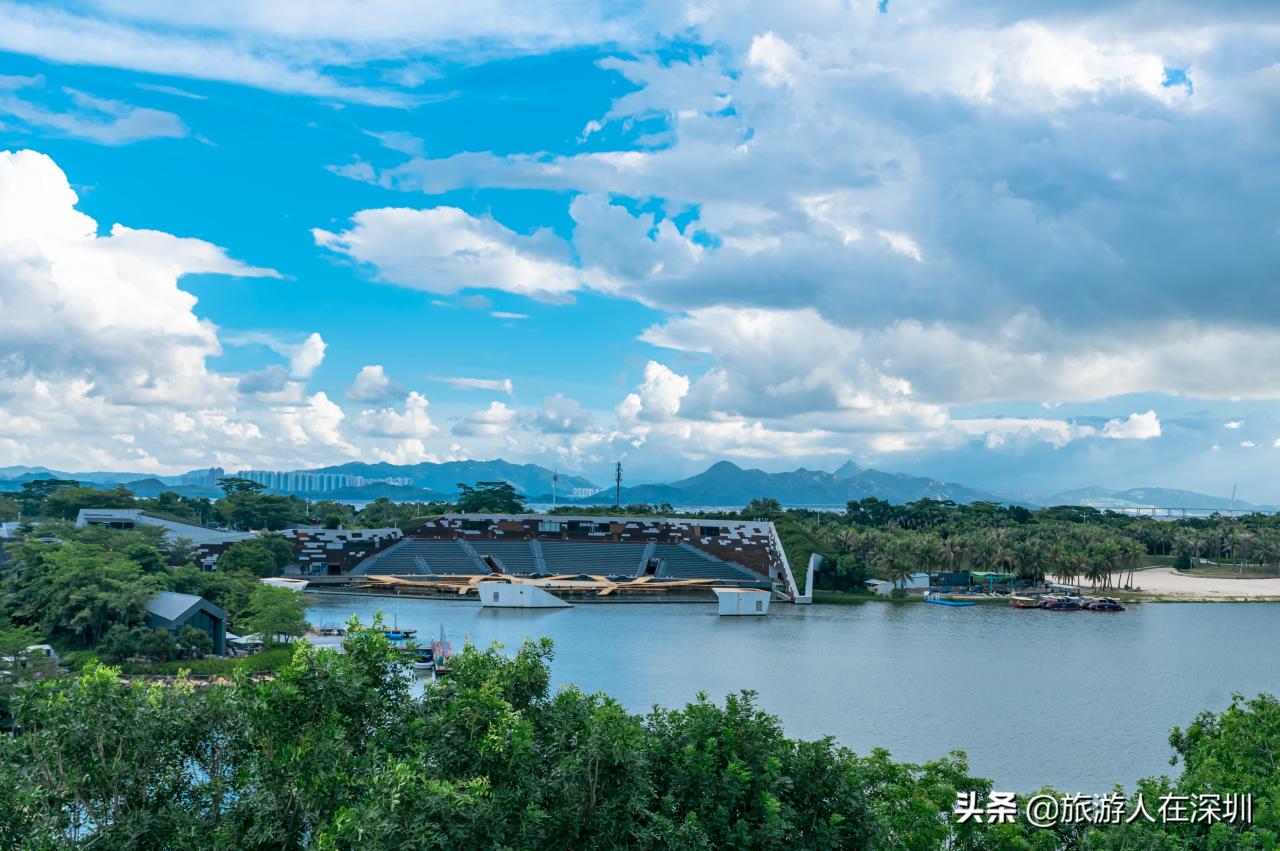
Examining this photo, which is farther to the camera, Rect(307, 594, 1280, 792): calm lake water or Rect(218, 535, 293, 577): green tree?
Rect(218, 535, 293, 577): green tree

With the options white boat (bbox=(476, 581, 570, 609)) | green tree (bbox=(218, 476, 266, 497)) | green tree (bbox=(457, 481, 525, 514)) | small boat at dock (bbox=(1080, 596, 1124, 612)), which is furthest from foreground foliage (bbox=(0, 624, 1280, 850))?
green tree (bbox=(218, 476, 266, 497))

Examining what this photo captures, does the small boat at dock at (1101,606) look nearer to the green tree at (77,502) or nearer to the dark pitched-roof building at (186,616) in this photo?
the dark pitched-roof building at (186,616)

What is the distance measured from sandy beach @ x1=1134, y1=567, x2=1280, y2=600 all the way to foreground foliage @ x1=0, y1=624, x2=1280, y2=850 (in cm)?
7215

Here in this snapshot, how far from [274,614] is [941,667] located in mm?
27295

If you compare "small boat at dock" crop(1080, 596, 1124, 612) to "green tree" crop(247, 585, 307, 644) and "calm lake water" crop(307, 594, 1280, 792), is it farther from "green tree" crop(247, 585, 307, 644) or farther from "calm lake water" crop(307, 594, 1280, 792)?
"green tree" crop(247, 585, 307, 644)

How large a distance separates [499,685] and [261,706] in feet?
8.79

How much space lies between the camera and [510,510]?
11100 cm

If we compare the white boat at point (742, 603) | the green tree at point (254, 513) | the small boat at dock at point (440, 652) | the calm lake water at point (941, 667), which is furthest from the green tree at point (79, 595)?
the green tree at point (254, 513)

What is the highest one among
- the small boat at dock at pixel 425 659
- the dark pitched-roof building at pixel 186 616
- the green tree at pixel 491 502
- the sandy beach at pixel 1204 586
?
the green tree at pixel 491 502

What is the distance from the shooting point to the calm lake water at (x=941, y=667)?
27672 mm

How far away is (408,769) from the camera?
9406 mm

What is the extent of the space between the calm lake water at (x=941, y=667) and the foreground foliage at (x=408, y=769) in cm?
1345

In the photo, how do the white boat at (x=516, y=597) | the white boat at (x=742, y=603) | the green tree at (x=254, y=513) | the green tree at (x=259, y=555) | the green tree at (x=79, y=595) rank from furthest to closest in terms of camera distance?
the green tree at (x=254, y=513) < the green tree at (x=259, y=555) < the white boat at (x=516, y=597) < the white boat at (x=742, y=603) < the green tree at (x=79, y=595)

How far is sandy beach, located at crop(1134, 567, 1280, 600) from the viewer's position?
248 ft
